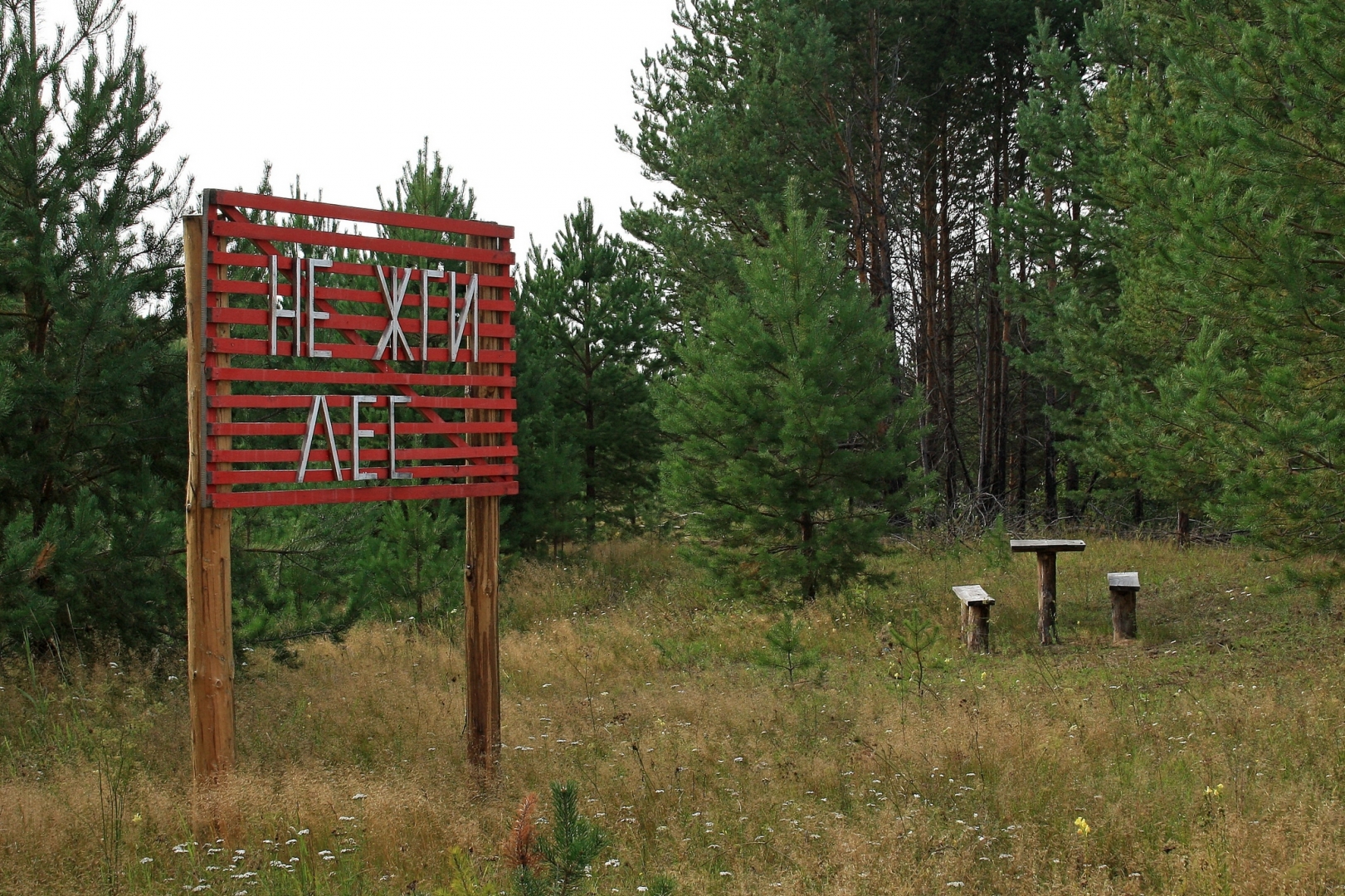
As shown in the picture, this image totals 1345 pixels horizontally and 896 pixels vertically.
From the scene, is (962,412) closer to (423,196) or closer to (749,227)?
(749,227)

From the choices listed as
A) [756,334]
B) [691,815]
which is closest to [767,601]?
[756,334]

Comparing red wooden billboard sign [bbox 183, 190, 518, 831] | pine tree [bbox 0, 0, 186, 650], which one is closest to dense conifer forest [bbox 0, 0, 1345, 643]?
pine tree [bbox 0, 0, 186, 650]

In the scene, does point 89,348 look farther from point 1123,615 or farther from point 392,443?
point 1123,615

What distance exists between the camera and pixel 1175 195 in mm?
10195

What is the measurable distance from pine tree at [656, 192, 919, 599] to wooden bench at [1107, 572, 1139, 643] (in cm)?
265

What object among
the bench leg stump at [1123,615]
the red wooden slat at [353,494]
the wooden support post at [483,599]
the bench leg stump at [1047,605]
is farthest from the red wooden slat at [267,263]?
the bench leg stump at [1123,615]

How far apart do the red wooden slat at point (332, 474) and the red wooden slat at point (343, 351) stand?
0.62 metres

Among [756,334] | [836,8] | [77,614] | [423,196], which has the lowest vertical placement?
[77,614]

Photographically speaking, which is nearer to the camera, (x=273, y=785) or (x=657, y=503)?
(x=273, y=785)

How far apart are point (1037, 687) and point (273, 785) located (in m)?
5.53

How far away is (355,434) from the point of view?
5742 mm

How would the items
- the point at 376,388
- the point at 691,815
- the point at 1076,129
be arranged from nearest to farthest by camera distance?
1. the point at 691,815
2. the point at 376,388
3. the point at 1076,129

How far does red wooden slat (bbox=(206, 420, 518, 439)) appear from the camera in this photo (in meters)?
5.46

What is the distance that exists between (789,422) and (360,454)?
21.8 feet
